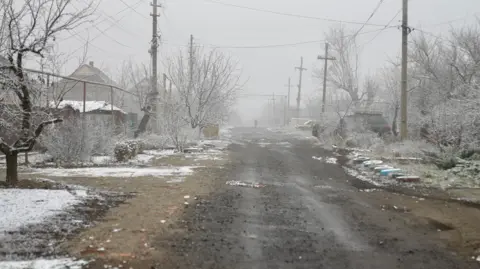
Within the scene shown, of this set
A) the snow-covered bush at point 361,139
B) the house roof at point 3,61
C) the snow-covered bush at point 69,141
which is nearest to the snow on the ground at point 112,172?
the snow-covered bush at point 69,141

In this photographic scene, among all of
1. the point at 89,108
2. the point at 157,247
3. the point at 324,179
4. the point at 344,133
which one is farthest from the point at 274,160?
the point at 157,247

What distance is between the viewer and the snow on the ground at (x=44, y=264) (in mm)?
4707

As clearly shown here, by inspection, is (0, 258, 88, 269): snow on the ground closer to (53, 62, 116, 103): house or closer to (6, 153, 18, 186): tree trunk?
(6, 153, 18, 186): tree trunk

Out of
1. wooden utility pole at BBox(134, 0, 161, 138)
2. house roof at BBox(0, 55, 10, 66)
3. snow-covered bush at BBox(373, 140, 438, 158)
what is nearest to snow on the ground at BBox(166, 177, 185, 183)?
house roof at BBox(0, 55, 10, 66)

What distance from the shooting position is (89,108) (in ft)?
71.7

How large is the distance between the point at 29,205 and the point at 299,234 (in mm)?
4004

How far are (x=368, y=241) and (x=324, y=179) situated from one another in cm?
687

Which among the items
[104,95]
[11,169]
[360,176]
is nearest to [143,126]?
[360,176]

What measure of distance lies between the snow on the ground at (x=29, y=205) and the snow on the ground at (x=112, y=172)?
12.0 ft

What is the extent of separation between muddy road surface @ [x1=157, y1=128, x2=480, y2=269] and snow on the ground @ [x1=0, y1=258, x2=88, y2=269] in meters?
0.91

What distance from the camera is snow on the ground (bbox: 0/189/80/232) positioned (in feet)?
20.8

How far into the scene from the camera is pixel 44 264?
4.80 meters

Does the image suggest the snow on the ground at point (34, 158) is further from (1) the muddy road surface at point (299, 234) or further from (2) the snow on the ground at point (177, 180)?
(1) the muddy road surface at point (299, 234)

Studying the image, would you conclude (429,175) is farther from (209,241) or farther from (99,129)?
(99,129)
